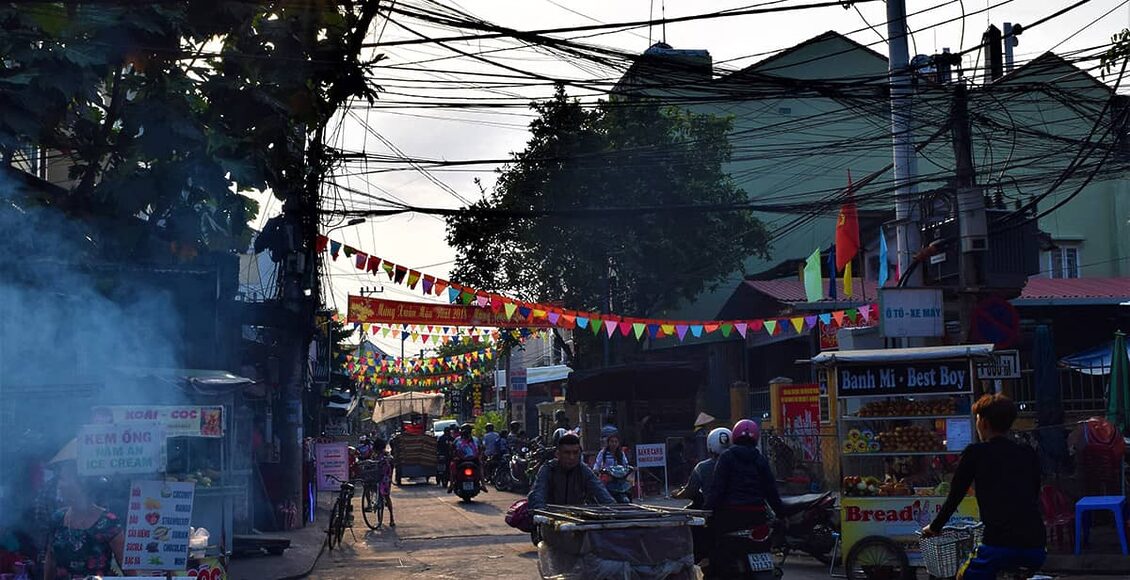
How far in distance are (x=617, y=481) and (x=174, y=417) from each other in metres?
8.46

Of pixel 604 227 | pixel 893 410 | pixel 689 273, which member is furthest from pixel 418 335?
pixel 893 410

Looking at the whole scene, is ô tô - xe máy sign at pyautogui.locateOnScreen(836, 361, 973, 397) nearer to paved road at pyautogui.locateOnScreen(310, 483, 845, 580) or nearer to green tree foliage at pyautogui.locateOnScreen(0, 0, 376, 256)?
paved road at pyautogui.locateOnScreen(310, 483, 845, 580)

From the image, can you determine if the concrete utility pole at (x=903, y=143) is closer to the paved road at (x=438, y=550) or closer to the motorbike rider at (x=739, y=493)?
the paved road at (x=438, y=550)

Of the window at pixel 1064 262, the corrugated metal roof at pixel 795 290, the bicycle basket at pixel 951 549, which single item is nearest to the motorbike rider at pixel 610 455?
the corrugated metal roof at pixel 795 290

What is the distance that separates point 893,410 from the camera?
12.9 metres

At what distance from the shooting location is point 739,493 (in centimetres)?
891

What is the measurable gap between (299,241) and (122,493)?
858 cm

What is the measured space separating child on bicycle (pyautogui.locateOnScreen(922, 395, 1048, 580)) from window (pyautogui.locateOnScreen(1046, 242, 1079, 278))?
103 feet

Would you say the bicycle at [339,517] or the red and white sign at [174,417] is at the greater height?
the red and white sign at [174,417]

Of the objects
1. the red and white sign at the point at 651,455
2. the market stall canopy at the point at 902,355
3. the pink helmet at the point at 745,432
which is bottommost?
the red and white sign at the point at 651,455

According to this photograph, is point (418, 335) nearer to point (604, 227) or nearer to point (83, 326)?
point (604, 227)

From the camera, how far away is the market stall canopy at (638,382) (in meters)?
28.6

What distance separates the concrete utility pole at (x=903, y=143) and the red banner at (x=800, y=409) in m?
6.79

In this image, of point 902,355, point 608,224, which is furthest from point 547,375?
point 902,355
